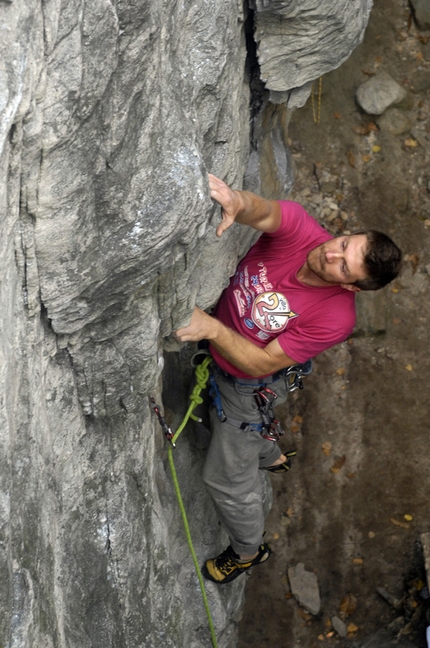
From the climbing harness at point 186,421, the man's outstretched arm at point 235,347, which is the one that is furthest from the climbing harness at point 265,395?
the man's outstretched arm at point 235,347

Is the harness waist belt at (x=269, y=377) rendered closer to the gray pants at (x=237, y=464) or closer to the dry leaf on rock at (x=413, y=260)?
the gray pants at (x=237, y=464)

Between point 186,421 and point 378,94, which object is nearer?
point 186,421

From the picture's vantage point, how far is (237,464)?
5.29 m

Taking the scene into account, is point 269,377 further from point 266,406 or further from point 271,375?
point 266,406

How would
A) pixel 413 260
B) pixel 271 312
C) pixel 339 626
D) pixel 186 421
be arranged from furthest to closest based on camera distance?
pixel 413 260 → pixel 339 626 → pixel 186 421 → pixel 271 312

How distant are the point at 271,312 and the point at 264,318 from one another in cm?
6

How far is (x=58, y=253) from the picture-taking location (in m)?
3.01

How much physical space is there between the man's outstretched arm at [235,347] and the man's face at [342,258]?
514 millimetres

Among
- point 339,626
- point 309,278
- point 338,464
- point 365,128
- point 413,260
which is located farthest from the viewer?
point 365,128

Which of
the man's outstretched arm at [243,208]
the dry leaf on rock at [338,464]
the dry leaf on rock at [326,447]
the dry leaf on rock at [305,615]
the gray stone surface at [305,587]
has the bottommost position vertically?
the dry leaf on rock at [305,615]

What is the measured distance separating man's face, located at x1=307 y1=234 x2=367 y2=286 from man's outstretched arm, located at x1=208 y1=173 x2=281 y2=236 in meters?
0.30

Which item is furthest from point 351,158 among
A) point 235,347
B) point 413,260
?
point 235,347

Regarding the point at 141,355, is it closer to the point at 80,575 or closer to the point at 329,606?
the point at 80,575

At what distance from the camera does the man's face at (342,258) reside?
426 centimetres
